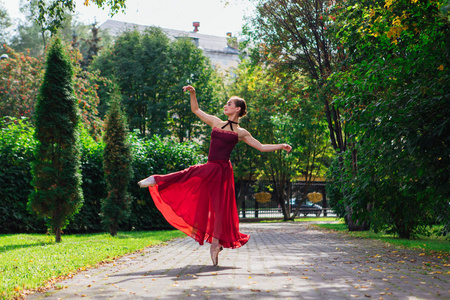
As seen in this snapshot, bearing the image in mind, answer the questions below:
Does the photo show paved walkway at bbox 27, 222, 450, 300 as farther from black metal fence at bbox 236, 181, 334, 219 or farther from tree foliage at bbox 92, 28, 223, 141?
tree foliage at bbox 92, 28, 223, 141

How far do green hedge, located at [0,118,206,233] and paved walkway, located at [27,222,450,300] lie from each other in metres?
7.90

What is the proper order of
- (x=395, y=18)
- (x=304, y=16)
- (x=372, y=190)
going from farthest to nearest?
(x=304, y=16) < (x=372, y=190) < (x=395, y=18)

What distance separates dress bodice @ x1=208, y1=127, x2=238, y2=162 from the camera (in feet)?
24.0

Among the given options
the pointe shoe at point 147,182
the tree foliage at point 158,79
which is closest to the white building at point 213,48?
the tree foliage at point 158,79

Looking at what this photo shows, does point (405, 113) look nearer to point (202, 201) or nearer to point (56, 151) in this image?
point (202, 201)

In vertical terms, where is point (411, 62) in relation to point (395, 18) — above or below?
below

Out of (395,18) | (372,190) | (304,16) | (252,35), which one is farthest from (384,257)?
(252,35)

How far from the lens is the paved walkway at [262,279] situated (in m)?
4.88

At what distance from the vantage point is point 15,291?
16.1 feet

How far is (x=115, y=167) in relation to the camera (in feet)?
48.4

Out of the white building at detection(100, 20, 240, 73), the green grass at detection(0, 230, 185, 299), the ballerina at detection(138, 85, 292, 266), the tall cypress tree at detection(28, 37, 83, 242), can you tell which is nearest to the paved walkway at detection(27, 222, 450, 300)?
the green grass at detection(0, 230, 185, 299)

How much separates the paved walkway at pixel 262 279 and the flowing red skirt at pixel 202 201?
52 centimetres

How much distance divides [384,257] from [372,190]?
1.65 m

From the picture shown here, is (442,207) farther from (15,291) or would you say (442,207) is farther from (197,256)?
(15,291)
